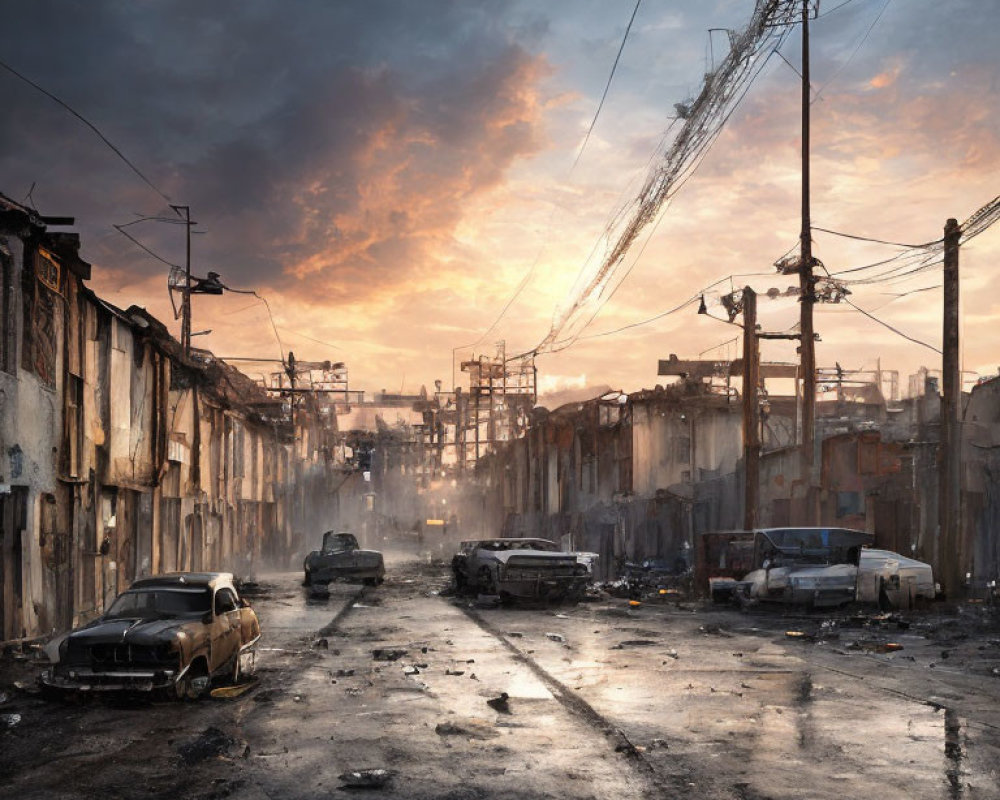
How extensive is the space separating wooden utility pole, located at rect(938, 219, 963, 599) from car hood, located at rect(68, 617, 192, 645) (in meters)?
16.3

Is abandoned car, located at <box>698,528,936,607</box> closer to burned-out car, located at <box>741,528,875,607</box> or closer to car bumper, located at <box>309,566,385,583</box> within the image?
burned-out car, located at <box>741,528,875,607</box>

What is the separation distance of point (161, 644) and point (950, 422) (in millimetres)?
17164

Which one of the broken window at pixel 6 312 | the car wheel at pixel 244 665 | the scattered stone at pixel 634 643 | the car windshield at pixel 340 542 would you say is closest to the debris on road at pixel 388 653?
the car wheel at pixel 244 665

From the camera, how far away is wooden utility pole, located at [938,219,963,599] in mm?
21453

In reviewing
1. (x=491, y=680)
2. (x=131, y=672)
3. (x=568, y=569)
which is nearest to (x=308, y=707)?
(x=131, y=672)

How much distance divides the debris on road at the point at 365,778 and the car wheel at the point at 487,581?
17.9m

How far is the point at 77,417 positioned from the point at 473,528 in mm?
87501

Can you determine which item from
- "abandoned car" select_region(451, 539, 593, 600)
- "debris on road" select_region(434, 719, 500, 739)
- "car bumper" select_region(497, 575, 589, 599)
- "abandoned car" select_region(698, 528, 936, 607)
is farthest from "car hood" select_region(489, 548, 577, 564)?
"debris on road" select_region(434, 719, 500, 739)

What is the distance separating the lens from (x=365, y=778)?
23.6ft

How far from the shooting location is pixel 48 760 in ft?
26.6

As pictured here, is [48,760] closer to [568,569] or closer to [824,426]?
[568,569]

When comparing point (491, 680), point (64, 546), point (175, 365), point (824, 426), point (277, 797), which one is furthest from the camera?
point (824, 426)

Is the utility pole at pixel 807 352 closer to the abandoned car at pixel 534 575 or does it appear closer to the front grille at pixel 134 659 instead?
the abandoned car at pixel 534 575

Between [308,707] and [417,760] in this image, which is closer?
[417,760]
